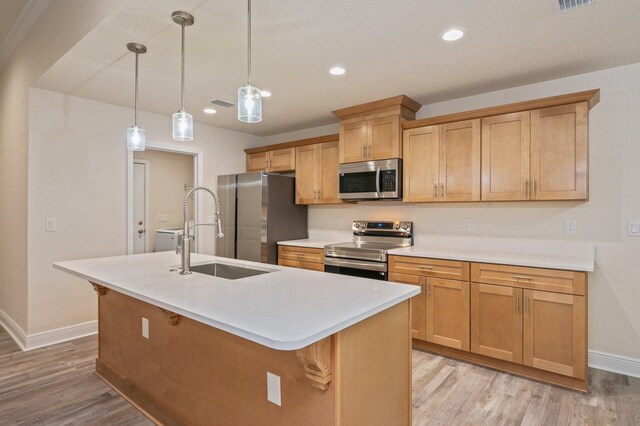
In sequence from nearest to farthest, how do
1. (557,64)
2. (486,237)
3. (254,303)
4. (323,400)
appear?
(323,400) → (254,303) → (557,64) → (486,237)

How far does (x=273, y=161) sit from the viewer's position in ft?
15.4

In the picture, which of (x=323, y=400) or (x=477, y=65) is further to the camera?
(x=477, y=65)

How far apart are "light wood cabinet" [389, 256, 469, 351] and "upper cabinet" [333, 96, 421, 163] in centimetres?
113

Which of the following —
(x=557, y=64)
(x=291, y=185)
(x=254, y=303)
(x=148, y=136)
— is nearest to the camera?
(x=254, y=303)

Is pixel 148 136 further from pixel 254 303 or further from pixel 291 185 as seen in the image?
pixel 254 303

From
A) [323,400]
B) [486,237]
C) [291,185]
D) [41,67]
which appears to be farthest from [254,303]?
[291,185]

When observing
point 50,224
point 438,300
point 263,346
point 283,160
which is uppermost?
point 283,160

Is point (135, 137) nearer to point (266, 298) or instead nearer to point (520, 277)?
point (266, 298)

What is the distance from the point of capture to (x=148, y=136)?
399cm

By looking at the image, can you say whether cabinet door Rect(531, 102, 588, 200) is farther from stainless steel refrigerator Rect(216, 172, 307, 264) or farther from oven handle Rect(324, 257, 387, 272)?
stainless steel refrigerator Rect(216, 172, 307, 264)

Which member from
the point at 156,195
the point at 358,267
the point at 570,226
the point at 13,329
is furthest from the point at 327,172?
the point at 13,329

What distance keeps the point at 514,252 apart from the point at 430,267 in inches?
30.6

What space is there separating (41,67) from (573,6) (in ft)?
12.3

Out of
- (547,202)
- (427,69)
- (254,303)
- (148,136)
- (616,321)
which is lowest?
(616,321)
